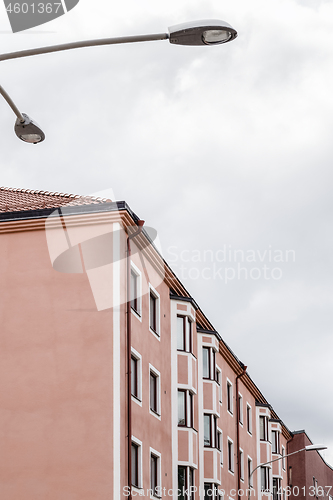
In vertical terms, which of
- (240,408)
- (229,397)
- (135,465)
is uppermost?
(229,397)

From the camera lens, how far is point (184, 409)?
→ 2808 cm

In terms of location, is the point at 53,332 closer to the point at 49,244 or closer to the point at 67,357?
the point at 67,357

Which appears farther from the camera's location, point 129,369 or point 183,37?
point 129,369

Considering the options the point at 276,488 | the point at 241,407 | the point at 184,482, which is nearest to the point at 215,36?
the point at 184,482

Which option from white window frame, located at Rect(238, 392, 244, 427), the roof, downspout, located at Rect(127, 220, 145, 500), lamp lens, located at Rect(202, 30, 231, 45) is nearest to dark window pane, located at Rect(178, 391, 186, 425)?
downspout, located at Rect(127, 220, 145, 500)

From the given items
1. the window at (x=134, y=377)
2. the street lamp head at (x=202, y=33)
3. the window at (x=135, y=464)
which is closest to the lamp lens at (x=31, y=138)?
the street lamp head at (x=202, y=33)

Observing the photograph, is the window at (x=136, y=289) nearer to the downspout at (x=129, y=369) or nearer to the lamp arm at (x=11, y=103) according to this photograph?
the downspout at (x=129, y=369)

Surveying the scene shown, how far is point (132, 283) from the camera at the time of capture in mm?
24203

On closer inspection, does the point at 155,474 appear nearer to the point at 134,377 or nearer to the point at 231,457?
the point at 134,377

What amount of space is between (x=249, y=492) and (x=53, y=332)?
2022 centimetres

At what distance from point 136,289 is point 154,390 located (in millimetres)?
3555

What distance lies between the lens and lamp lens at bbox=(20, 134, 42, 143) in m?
11.3

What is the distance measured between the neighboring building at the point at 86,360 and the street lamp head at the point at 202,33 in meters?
14.2

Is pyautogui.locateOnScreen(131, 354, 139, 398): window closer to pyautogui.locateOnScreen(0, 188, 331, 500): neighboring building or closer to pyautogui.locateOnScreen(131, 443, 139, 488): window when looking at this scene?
pyautogui.locateOnScreen(0, 188, 331, 500): neighboring building
